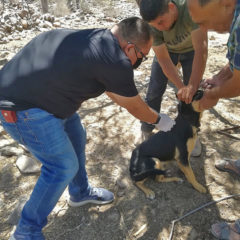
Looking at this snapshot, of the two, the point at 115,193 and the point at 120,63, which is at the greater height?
the point at 120,63

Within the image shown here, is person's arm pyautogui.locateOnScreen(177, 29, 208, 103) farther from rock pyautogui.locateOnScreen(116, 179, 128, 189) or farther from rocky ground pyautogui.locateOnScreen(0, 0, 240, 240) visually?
rock pyautogui.locateOnScreen(116, 179, 128, 189)

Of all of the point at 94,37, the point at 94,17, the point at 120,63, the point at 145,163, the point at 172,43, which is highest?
the point at 94,37

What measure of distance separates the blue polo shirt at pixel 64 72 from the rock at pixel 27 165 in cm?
158

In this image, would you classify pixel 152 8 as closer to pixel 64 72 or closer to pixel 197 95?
pixel 197 95

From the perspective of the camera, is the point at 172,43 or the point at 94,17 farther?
the point at 94,17

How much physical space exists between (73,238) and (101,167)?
1.02m

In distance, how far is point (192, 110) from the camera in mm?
2973

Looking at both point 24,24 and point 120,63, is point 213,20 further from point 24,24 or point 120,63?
point 24,24

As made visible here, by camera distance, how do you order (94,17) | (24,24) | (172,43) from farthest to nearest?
(94,17), (24,24), (172,43)

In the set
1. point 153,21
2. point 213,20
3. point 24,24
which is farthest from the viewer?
point 24,24

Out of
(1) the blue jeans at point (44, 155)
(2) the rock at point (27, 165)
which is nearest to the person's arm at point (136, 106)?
(1) the blue jeans at point (44, 155)

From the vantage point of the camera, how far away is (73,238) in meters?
2.63

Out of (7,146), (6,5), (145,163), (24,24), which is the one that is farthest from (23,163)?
(6,5)

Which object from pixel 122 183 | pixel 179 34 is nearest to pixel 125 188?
pixel 122 183
